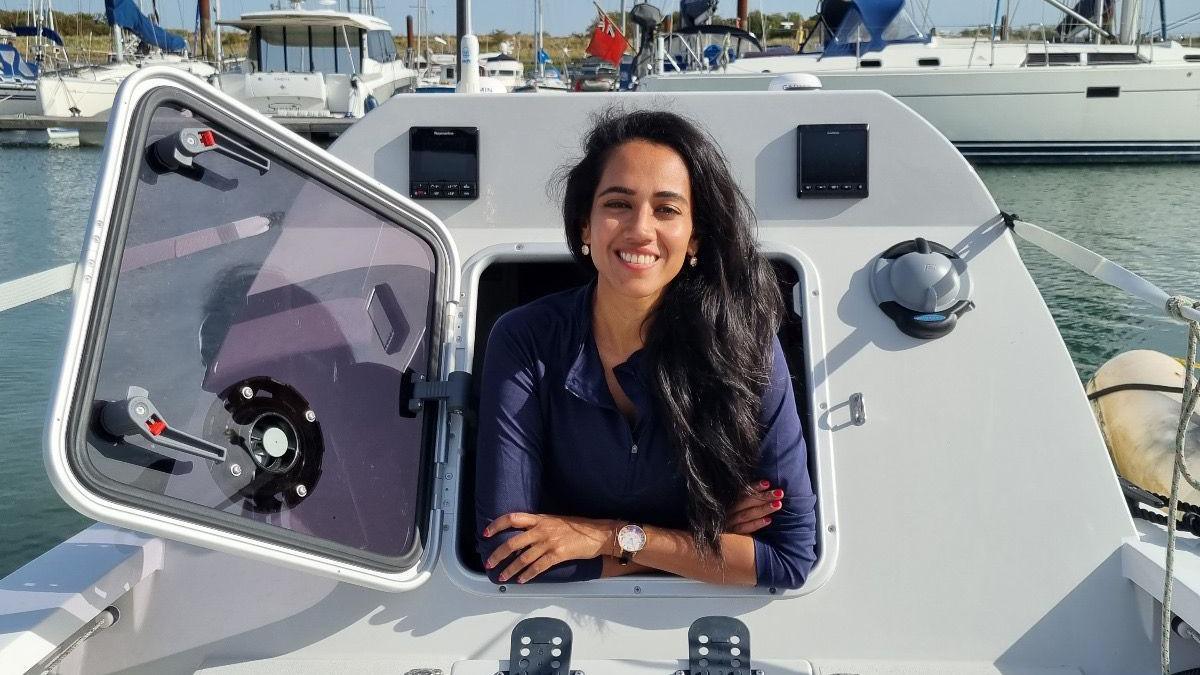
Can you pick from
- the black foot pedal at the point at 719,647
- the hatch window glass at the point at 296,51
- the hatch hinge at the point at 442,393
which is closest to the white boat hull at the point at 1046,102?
the hatch window glass at the point at 296,51

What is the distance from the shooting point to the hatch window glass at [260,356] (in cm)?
173

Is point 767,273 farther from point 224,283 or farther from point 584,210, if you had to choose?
point 224,283

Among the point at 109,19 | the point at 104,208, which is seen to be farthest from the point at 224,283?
the point at 109,19

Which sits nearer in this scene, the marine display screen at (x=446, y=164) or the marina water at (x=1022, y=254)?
the marine display screen at (x=446, y=164)

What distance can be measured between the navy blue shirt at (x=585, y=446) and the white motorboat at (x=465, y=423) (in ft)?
0.56

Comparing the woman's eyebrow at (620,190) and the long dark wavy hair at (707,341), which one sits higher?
the woman's eyebrow at (620,190)

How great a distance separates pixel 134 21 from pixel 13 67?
A: 6.73 metres

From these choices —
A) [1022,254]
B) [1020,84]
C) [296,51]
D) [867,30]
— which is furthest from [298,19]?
[1022,254]

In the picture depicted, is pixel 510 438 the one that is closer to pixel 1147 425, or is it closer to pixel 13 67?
pixel 1147 425

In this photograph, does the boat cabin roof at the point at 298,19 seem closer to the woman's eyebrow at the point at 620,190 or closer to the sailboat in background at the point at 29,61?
the sailboat in background at the point at 29,61

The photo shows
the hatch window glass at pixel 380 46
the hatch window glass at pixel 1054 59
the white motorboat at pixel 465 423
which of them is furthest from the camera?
the hatch window glass at pixel 380 46

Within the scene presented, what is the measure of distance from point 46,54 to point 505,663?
1404 inches

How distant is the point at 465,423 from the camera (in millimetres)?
2516

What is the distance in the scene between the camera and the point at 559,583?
2246 mm
